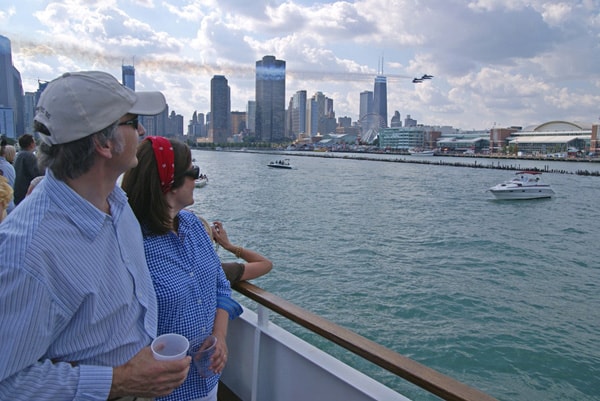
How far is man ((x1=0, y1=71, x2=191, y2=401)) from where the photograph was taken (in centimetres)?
Answer: 80

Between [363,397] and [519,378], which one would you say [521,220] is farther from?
[363,397]

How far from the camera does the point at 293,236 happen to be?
17094 millimetres

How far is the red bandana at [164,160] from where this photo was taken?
1.42 m

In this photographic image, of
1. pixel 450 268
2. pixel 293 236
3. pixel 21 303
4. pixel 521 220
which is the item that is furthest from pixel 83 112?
pixel 521 220

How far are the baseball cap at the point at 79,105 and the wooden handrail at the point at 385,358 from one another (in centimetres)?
106

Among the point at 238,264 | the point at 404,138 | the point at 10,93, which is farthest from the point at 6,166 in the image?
the point at 404,138

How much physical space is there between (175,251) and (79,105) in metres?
0.63

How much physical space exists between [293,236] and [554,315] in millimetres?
→ 9501

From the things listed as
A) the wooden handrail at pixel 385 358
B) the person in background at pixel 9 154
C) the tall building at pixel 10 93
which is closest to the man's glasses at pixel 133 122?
the wooden handrail at pixel 385 358

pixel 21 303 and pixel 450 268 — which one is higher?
pixel 21 303

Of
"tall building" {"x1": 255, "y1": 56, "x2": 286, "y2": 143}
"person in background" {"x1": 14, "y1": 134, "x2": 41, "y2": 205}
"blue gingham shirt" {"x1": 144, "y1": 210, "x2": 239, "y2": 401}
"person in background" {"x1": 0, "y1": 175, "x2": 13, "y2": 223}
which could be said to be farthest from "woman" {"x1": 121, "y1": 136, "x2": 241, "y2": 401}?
"tall building" {"x1": 255, "y1": 56, "x2": 286, "y2": 143}

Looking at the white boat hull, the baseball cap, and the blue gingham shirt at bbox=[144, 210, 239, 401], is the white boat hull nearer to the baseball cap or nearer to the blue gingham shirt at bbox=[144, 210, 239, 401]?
the blue gingham shirt at bbox=[144, 210, 239, 401]

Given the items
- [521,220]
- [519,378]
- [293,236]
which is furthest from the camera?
[521,220]

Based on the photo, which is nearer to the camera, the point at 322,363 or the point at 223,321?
the point at 223,321
